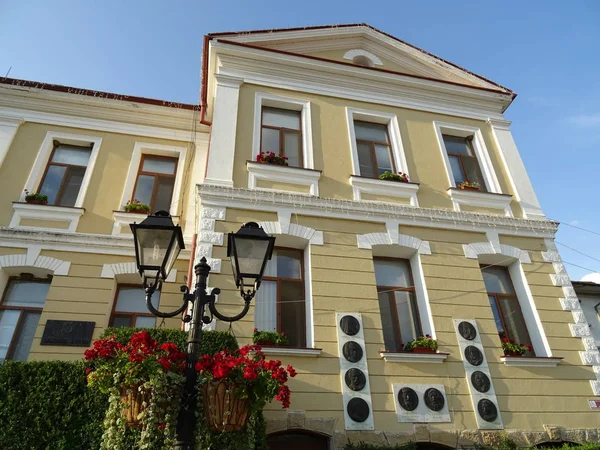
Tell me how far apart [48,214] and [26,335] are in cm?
277

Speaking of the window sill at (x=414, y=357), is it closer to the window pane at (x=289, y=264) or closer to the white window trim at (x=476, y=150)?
the window pane at (x=289, y=264)

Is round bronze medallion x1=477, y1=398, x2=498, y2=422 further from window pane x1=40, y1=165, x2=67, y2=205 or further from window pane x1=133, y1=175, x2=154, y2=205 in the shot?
window pane x1=40, y1=165, x2=67, y2=205

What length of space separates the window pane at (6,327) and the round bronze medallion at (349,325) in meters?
6.64

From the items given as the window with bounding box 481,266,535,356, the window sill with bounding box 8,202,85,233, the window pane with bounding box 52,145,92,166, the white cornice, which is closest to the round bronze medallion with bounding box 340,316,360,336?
the white cornice

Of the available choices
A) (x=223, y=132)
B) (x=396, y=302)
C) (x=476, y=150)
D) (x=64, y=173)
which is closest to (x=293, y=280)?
(x=396, y=302)

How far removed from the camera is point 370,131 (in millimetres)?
11578

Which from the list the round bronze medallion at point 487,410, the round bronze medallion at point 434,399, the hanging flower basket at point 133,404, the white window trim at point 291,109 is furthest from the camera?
the white window trim at point 291,109

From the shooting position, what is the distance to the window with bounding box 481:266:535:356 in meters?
9.21

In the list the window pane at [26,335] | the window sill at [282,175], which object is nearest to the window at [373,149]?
the window sill at [282,175]

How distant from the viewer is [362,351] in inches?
310

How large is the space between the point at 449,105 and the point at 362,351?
7.76 metres

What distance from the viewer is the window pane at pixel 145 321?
926 cm

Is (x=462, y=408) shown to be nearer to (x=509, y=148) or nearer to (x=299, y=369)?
(x=299, y=369)

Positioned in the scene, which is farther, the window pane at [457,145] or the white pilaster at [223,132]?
the window pane at [457,145]
